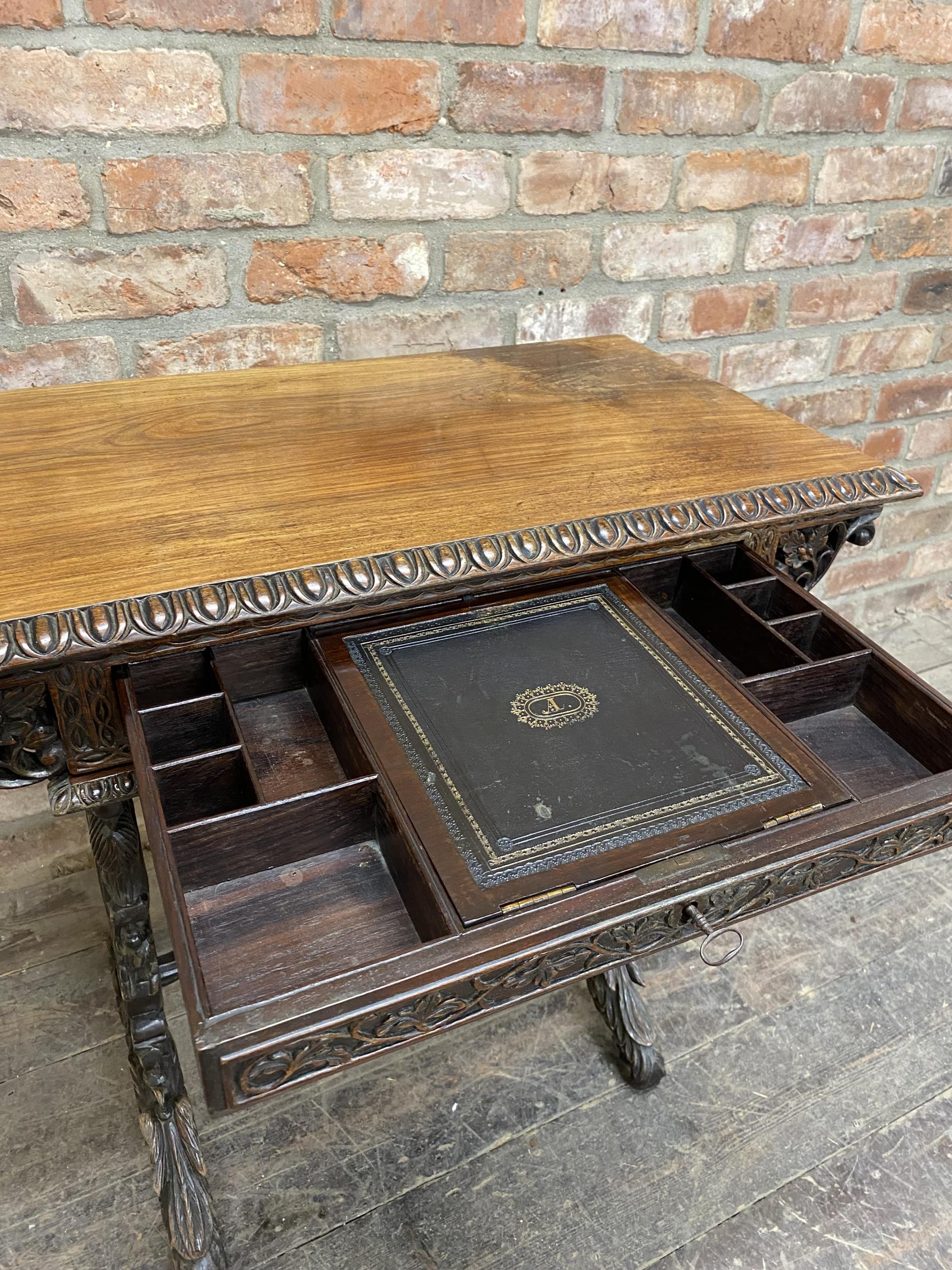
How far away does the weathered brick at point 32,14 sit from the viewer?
101 cm

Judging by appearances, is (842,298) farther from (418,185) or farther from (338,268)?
(338,268)

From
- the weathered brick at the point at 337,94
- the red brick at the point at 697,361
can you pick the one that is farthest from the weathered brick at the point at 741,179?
the weathered brick at the point at 337,94

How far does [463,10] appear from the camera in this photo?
1.20 metres

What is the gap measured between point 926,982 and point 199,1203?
110 cm

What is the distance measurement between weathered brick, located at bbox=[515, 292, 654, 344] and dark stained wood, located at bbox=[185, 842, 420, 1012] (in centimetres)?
101

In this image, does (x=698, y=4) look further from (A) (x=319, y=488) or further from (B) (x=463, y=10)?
(A) (x=319, y=488)

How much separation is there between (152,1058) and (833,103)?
175 cm

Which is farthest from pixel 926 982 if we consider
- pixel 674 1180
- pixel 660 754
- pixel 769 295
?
pixel 769 295

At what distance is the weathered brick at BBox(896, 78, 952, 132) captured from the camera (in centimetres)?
156

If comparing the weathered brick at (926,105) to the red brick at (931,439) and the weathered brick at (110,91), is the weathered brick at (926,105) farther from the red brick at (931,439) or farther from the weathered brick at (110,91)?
the weathered brick at (110,91)

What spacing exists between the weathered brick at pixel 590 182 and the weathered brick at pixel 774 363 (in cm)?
35

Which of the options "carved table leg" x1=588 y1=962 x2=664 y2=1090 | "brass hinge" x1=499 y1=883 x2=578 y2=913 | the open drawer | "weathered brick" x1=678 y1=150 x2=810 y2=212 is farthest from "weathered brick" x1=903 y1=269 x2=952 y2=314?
"brass hinge" x1=499 y1=883 x2=578 y2=913

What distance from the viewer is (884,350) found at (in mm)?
1839

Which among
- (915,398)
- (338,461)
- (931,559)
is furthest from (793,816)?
(931,559)
